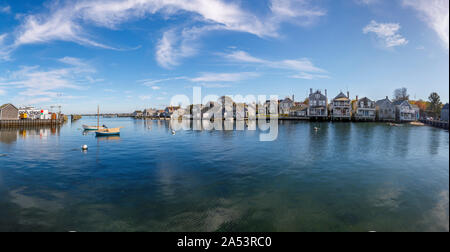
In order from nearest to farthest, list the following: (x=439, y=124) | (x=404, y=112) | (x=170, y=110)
A: (x=439, y=124), (x=404, y=112), (x=170, y=110)

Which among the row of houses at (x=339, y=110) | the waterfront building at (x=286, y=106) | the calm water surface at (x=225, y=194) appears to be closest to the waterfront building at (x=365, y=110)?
the row of houses at (x=339, y=110)

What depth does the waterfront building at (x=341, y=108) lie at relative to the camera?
343 feet

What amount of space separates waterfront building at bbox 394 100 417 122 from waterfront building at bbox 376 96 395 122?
1.57 m

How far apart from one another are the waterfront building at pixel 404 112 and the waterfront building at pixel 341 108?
20.0 m

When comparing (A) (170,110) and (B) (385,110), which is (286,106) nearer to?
(B) (385,110)

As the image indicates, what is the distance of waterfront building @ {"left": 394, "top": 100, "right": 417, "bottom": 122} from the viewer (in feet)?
320

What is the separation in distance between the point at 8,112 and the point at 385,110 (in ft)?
540

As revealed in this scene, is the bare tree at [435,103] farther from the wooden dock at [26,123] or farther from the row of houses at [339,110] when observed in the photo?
the wooden dock at [26,123]

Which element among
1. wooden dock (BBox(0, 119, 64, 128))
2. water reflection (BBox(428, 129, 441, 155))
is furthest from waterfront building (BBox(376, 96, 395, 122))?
wooden dock (BBox(0, 119, 64, 128))

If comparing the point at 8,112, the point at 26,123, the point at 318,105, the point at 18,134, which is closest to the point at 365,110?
the point at 318,105

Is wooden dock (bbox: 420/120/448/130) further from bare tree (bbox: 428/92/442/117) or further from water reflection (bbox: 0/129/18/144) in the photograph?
water reflection (bbox: 0/129/18/144)

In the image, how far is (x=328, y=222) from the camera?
11266 mm

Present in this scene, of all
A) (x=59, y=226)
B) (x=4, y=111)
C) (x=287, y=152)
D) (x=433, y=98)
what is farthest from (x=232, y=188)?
(x=433, y=98)

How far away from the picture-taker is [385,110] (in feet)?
338
